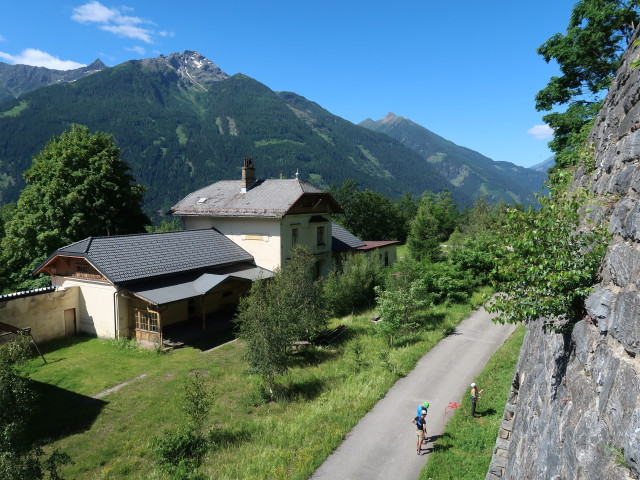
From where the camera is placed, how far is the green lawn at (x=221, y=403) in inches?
447

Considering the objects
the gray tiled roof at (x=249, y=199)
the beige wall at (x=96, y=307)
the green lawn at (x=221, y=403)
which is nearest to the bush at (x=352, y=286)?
the green lawn at (x=221, y=403)

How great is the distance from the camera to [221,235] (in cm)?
3027

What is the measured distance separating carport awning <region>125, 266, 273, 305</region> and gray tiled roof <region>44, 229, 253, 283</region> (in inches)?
19.8

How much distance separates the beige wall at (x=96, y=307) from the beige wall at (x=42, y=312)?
52 centimetres

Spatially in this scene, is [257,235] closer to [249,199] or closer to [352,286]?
[249,199]

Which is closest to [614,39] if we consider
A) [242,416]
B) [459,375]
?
[459,375]

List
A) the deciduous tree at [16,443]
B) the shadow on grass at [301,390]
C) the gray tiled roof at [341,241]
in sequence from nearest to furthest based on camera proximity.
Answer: the deciduous tree at [16,443] → the shadow on grass at [301,390] → the gray tiled roof at [341,241]

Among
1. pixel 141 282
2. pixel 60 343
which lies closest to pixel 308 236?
pixel 141 282

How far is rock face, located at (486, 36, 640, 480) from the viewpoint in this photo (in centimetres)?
415

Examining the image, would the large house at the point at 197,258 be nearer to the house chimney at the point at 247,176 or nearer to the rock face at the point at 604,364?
the house chimney at the point at 247,176

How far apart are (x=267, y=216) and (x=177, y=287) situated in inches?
315

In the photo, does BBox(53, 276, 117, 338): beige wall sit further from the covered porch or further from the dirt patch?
the dirt patch

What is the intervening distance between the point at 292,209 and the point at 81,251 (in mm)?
13212

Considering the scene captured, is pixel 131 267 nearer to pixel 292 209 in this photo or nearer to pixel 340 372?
pixel 292 209
